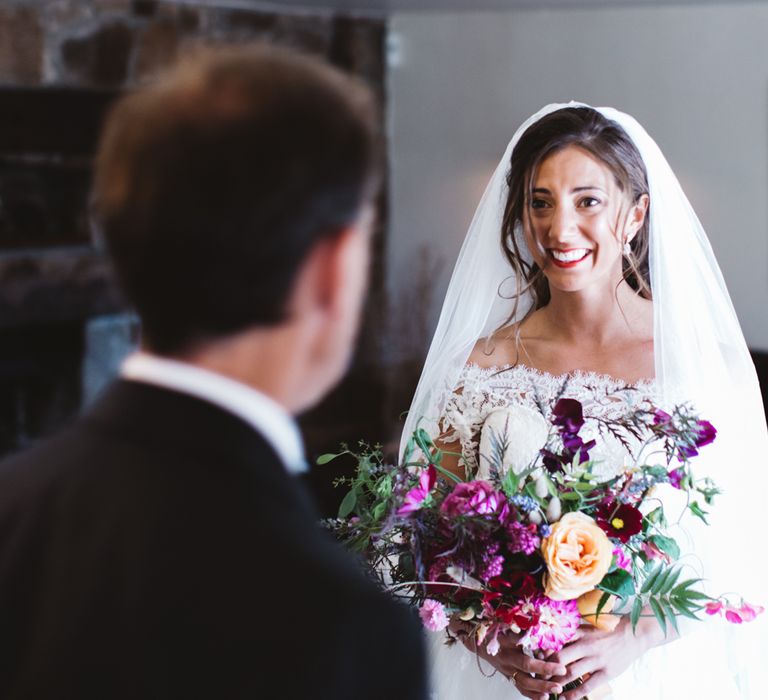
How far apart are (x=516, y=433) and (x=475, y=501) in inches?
21.0

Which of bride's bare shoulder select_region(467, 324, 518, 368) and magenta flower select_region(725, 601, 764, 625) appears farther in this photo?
bride's bare shoulder select_region(467, 324, 518, 368)

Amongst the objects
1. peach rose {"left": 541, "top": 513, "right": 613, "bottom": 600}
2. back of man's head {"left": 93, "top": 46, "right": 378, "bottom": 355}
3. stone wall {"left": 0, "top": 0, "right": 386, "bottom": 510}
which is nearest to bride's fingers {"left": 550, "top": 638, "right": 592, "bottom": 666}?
peach rose {"left": 541, "top": 513, "right": 613, "bottom": 600}

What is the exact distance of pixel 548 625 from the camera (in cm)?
145

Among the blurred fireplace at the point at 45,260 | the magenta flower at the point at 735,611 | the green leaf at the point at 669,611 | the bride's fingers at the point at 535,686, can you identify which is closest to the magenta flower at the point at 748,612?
the magenta flower at the point at 735,611

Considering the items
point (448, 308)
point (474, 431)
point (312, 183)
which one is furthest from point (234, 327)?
point (448, 308)

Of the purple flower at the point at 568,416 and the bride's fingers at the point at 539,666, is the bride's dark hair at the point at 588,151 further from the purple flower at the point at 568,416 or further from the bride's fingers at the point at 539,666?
the bride's fingers at the point at 539,666

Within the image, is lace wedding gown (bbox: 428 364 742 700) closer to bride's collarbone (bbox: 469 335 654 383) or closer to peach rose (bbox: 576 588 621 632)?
bride's collarbone (bbox: 469 335 654 383)

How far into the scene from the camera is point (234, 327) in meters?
0.68

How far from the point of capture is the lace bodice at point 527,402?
185 centimetres

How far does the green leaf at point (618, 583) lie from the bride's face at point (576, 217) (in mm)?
668

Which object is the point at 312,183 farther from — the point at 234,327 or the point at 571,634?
the point at 571,634

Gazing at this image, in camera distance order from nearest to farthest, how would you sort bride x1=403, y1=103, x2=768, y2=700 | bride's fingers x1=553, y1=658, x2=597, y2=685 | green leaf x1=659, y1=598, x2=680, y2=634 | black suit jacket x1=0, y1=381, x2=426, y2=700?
black suit jacket x1=0, y1=381, x2=426, y2=700
green leaf x1=659, y1=598, x2=680, y2=634
bride's fingers x1=553, y1=658, x2=597, y2=685
bride x1=403, y1=103, x2=768, y2=700

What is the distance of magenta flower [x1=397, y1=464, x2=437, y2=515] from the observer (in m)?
1.40

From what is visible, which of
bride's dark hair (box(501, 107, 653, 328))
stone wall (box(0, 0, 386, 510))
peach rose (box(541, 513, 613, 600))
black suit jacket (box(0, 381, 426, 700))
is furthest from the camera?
stone wall (box(0, 0, 386, 510))
